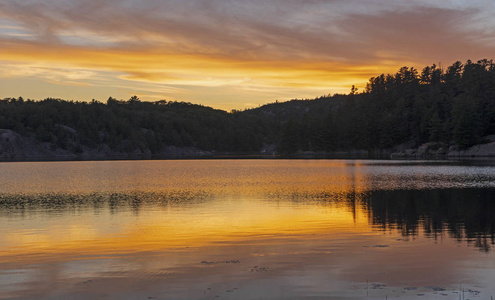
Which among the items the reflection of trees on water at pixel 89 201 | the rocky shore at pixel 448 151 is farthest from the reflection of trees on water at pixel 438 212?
the rocky shore at pixel 448 151

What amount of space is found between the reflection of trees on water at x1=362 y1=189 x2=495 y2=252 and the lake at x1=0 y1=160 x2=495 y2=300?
A: 8 cm

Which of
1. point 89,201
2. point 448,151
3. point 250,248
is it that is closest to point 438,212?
point 250,248

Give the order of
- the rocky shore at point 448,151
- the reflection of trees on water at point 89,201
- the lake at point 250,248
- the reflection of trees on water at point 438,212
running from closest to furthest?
the lake at point 250,248
the reflection of trees on water at point 438,212
the reflection of trees on water at point 89,201
the rocky shore at point 448,151

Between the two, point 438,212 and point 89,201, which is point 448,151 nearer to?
point 438,212

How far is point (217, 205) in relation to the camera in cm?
4044

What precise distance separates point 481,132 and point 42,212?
156903 mm

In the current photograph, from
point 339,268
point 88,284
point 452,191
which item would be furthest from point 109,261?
point 452,191

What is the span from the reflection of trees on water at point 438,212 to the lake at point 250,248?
0.08m

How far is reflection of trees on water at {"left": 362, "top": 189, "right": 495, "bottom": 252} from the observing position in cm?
2583

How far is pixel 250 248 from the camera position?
22.4 m

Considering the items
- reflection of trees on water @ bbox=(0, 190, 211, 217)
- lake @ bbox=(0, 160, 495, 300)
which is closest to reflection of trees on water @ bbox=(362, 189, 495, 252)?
lake @ bbox=(0, 160, 495, 300)

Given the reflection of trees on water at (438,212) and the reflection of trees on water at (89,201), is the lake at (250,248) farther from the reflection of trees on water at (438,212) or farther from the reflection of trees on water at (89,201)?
the reflection of trees on water at (89,201)

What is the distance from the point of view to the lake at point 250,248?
50.4 ft

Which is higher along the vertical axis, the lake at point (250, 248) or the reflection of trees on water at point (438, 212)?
the lake at point (250, 248)
